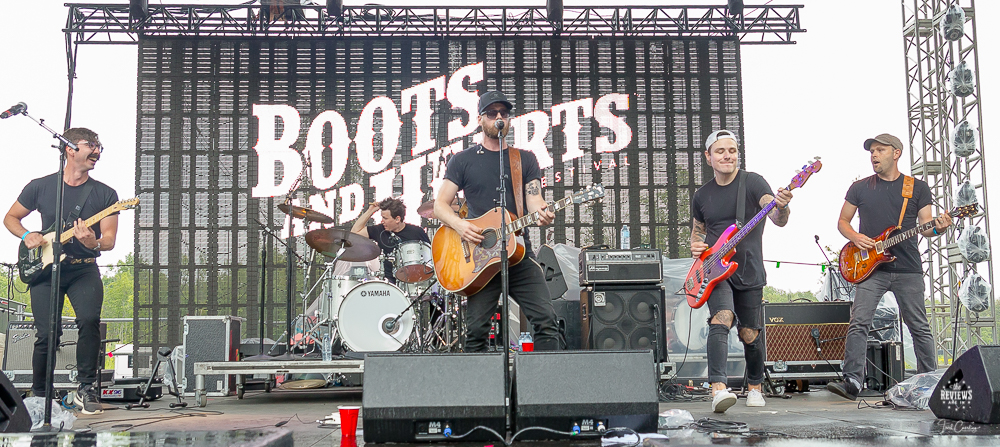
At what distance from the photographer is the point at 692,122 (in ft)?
43.3

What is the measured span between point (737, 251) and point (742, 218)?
218 mm

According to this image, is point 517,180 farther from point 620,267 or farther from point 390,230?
point 390,230

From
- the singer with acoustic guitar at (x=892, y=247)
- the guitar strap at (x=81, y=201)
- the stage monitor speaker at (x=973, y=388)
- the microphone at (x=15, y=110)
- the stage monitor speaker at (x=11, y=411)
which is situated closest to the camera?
the stage monitor speaker at (x=11, y=411)

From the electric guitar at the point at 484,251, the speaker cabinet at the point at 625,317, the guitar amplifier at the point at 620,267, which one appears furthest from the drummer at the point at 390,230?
the electric guitar at the point at 484,251

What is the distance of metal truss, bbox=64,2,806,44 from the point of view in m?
13.1

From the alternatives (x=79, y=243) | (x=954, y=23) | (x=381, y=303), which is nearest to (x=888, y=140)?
(x=381, y=303)

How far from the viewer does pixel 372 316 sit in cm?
737

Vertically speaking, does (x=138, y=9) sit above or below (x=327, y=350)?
above

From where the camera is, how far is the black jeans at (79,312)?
515cm

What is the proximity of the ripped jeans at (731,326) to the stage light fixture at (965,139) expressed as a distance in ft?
21.4


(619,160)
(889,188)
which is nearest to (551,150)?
(619,160)

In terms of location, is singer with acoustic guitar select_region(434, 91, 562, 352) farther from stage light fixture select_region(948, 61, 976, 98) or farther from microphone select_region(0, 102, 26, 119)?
stage light fixture select_region(948, 61, 976, 98)

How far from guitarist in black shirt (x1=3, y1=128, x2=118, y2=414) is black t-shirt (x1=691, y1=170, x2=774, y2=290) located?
13.8ft

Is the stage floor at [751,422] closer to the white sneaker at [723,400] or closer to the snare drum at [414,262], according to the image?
the white sneaker at [723,400]
